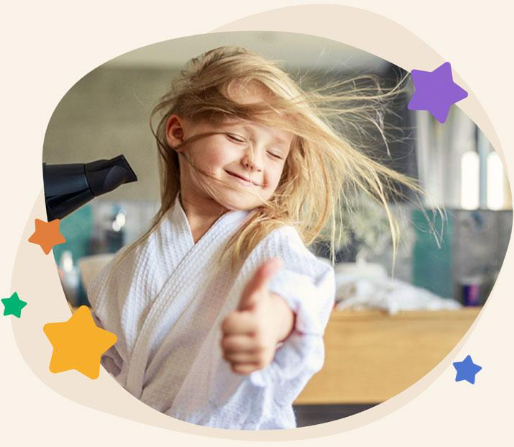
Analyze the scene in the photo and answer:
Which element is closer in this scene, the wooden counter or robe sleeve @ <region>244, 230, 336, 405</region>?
robe sleeve @ <region>244, 230, 336, 405</region>

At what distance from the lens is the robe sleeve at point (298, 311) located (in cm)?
66

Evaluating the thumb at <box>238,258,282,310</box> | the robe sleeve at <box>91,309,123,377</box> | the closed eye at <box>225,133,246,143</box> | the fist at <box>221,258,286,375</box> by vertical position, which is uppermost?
the closed eye at <box>225,133,246,143</box>

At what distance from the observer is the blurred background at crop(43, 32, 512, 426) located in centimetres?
78

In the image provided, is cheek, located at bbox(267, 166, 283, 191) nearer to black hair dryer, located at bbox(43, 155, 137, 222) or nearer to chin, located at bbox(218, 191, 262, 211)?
chin, located at bbox(218, 191, 262, 211)

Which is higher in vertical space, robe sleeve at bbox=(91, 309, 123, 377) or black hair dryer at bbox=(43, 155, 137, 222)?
black hair dryer at bbox=(43, 155, 137, 222)

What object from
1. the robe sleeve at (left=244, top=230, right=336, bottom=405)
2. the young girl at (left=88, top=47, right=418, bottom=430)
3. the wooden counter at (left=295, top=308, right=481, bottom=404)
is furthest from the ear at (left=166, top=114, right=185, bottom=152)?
the wooden counter at (left=295, top=308, right=481, bottom=404)

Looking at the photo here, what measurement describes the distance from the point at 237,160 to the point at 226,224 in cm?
6

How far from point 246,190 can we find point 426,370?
0.28 meters

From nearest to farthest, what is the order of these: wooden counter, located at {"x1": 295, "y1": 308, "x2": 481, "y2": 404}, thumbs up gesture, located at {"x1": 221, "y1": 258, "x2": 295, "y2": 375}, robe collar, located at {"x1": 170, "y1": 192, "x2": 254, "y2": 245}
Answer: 1. thumbs up gesture, located at {"x1": 221, "y1": 258, "x2": 295, "y2": 375}
2. robe collar, located at {"x1": 170, "y1": 192, "x2": 254, "y2": 245}
3. wooden counter, located at {"x1": 295, "y1": 308, "x2": 481, "y2": 404}

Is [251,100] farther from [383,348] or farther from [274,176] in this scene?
[383,348]

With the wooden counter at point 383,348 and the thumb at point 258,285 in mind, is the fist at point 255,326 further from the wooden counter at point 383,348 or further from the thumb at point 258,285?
the wooden counter at point 383,348

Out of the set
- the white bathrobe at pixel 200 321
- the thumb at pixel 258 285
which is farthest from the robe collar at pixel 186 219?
the thumb at pixel 258 285

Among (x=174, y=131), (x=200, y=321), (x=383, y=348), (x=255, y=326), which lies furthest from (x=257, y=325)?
(x=383, y=348)

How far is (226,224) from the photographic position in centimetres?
74
